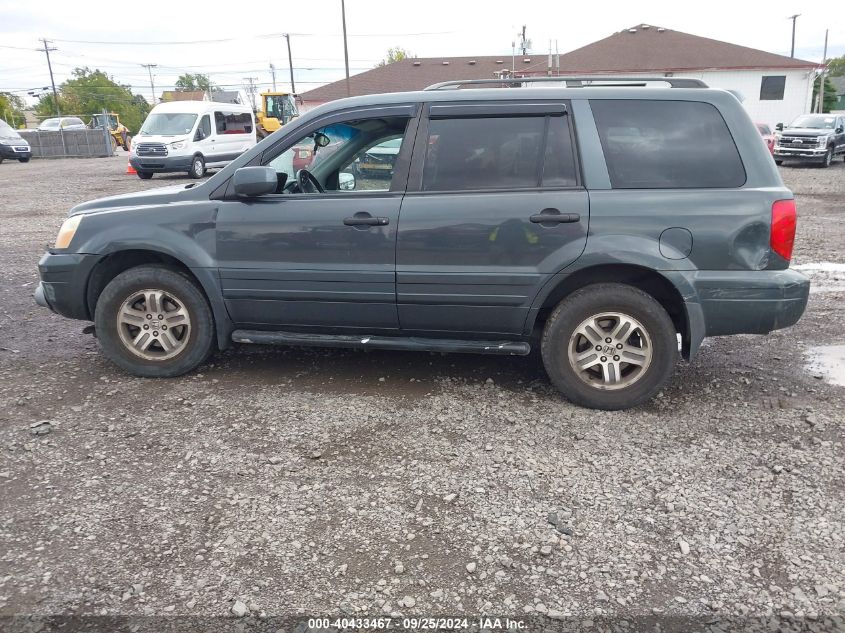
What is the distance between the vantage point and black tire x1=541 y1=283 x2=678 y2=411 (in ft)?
13.7

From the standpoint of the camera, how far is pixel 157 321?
4770mm

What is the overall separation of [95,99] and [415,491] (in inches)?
3865

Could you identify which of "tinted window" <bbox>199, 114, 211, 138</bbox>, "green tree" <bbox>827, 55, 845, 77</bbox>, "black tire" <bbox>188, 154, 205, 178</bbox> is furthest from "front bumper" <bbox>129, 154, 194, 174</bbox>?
"green tree" <bbox>827, 55, 845, 77</bbox>

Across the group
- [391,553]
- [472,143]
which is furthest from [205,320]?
[391,553]

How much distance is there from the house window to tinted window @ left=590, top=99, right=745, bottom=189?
133 feet

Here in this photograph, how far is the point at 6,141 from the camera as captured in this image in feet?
102

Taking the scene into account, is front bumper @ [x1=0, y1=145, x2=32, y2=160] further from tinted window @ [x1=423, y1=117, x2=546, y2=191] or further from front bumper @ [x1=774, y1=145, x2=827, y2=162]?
tinted window @ [x1=423, y1=117, x2=546, y2=191]

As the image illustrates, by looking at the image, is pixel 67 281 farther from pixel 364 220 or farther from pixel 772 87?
pixel 772 87

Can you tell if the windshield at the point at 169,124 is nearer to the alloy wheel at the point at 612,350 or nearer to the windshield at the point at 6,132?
the windshield at the point at 6,132

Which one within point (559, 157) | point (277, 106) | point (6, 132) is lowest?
point (559, 157)

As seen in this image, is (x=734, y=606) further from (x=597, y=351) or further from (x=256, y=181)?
(x=256, y=181)

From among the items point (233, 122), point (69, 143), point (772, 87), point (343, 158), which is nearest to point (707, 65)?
point (772, 87)

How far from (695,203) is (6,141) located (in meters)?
34.5

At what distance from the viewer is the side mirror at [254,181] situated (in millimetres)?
4359
